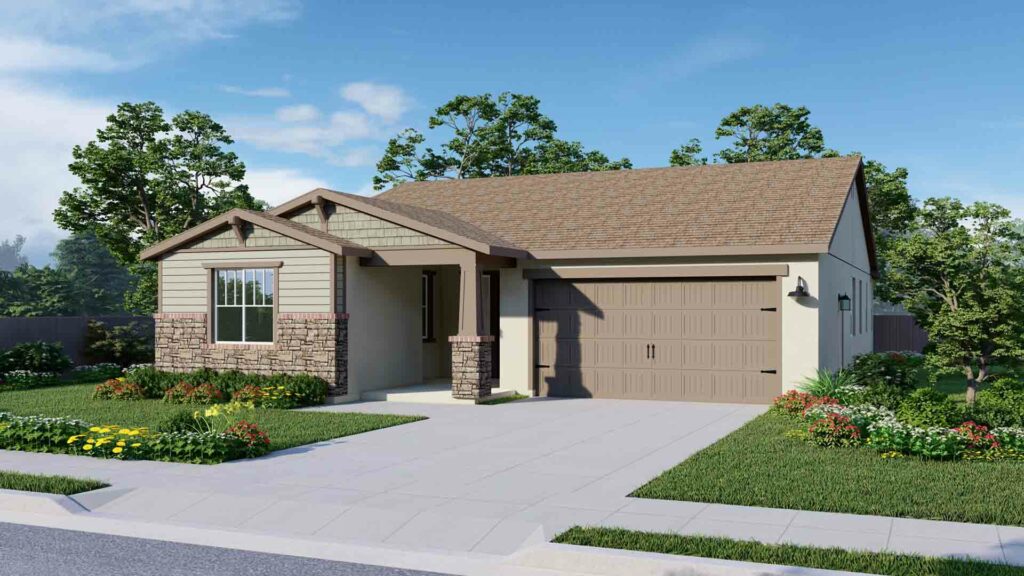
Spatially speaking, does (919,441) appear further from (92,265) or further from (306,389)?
(92,265)

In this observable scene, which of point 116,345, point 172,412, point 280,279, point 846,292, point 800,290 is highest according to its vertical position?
point 280,279

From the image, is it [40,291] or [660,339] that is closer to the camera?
[660,339]

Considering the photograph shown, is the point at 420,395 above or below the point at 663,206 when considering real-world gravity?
below

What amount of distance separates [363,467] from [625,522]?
12.2 feet

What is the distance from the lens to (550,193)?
22.2 m

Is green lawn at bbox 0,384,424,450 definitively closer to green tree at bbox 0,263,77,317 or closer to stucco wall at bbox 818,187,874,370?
stucco wall at bbox 818,187,874,370

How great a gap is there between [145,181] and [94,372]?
410 inches

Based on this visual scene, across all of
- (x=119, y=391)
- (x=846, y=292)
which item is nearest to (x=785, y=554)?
(x=119, y=391)

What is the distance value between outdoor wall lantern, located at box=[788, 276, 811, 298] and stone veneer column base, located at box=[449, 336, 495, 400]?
561 cm

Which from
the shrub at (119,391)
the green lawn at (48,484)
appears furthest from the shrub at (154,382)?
the green lawn at (48,484)

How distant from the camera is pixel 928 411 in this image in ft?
38.5

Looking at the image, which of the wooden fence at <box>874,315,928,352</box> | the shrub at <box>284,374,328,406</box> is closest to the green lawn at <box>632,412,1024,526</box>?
the shrub at <box>284,374,328,406</box>

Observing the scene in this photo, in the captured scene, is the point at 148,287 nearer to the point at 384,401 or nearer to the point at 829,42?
the point at 384,401

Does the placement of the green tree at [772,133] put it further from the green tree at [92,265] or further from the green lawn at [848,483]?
the green tree at [92,265]
